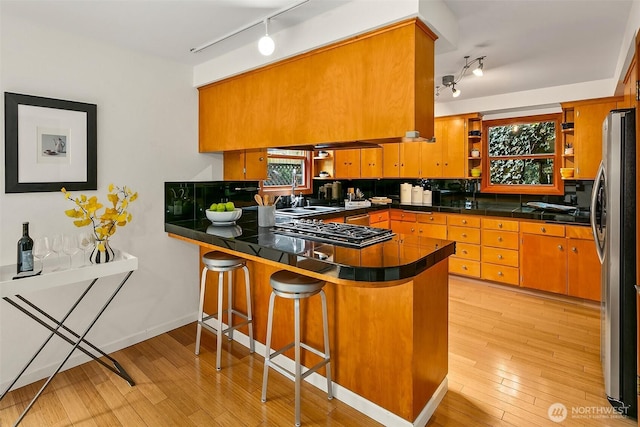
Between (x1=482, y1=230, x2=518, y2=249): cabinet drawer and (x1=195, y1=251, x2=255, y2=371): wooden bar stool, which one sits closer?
(x1=195, y1=251, x2=255, y2=371): wooden bar stool

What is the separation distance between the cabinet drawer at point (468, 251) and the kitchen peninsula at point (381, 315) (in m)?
2.58

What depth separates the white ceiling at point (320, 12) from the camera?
2.12 meters

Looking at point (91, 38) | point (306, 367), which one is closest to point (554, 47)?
point (306, 367)

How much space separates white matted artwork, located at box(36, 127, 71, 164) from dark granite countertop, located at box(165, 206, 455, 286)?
1022mm

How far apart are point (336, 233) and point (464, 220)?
2.91 metres

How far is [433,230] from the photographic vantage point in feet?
15.9

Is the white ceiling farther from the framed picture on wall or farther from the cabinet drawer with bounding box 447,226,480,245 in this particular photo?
the cabinet drawer with bounding box 447,226,480,245

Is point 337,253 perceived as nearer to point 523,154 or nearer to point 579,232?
point 579,232

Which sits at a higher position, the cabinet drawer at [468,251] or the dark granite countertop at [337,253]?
the dark granite countertop at [337,253]

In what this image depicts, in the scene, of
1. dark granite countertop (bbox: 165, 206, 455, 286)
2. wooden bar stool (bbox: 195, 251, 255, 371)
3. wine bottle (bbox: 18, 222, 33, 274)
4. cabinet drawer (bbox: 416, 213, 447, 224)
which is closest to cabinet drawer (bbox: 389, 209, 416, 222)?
cabinet drawer (bbox: 416, 213, 447, 224)

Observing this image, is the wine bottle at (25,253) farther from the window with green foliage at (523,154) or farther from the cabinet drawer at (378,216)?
the window with green foliage at (523,154)

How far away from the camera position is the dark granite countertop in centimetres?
161

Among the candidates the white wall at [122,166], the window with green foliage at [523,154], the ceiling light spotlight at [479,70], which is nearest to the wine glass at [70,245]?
the white wall at [122,166]

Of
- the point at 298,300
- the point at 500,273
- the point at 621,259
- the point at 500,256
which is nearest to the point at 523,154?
the point at 500,256
